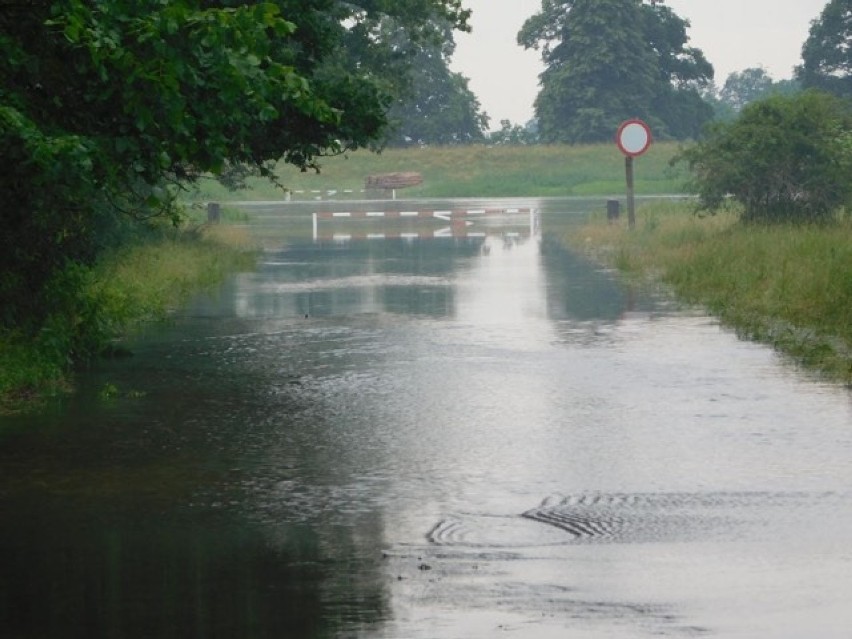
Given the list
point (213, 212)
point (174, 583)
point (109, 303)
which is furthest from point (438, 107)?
point (174, 583)

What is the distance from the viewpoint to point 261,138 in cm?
1623

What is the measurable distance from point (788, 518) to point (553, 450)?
2556mm

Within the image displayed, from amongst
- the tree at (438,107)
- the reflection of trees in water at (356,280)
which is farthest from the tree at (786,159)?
the tree at (438,107)

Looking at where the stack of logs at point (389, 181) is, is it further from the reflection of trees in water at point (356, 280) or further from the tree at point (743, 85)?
the tree at point (743, 85)

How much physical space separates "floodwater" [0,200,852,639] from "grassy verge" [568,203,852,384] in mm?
622

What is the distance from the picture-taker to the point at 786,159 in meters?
32.2

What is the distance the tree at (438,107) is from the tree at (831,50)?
21914 millimetres

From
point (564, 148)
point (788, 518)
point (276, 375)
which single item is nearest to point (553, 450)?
point (788, 518)

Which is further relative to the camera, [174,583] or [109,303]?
[109,303]

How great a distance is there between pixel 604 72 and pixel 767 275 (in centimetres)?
8249

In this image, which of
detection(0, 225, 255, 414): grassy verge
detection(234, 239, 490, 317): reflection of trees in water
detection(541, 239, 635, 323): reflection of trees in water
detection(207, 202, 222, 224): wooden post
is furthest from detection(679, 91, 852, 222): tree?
detection(207, 202, 222, 224): wooden post

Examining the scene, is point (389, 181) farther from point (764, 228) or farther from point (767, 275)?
point (767, 275)

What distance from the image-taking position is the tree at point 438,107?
358 feet

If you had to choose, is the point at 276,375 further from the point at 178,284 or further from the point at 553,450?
the point at 178,284
